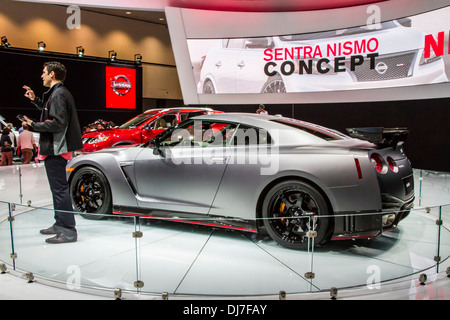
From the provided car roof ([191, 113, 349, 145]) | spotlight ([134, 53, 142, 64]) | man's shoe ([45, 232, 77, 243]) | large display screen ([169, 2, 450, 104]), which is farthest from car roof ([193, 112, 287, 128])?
spotlight ([134, 53, 142, 64])

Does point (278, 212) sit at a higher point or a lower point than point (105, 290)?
higher

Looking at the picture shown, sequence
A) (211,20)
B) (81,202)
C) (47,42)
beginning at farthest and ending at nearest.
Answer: (47,42)
(211,20)
(81,202)

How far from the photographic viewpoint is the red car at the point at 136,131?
7.87 metres

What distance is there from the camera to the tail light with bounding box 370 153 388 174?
11.1 feet

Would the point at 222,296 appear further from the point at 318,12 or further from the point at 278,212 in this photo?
the point at 318,12

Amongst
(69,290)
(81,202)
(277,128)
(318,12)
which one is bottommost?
(69,290)

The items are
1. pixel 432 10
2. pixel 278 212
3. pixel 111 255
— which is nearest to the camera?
pixel 111 255

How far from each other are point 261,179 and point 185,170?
2.74 ft

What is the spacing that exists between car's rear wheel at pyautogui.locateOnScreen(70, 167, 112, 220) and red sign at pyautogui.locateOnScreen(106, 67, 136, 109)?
12286mm

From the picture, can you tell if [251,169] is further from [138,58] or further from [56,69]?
[138,58]

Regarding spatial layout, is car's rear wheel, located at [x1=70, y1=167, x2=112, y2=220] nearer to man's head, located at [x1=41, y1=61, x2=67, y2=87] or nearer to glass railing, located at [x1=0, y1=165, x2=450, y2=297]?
glass railing, located at [x1=0, y1=165, x2=450, y2=297]

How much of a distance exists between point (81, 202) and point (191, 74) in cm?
879
